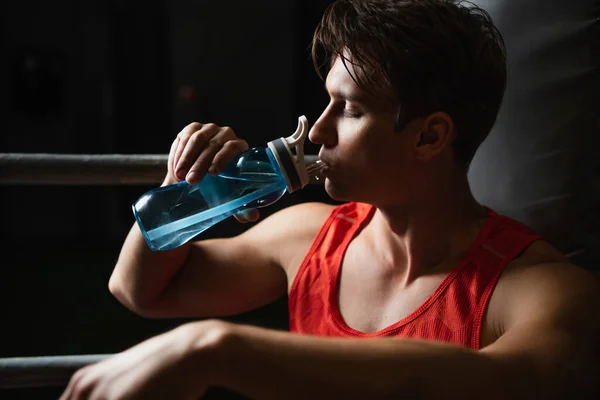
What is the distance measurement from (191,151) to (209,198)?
0.25ft

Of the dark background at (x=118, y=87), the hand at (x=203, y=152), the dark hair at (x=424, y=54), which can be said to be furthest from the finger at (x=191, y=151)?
the dark background at (x=118, y=87)

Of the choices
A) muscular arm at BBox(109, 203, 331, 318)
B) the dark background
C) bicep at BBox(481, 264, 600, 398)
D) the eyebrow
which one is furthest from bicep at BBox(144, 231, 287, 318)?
the dark background

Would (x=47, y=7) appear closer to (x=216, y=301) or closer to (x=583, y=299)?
(x=216, y=301)

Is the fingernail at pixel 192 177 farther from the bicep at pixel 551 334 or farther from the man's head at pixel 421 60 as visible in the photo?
the bicep at pixel 551 334

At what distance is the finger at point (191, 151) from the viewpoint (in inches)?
40.9

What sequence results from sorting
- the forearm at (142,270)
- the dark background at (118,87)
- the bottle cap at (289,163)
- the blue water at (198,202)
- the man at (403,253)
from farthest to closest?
the dark background at (118,87), the forearm at (142,270), the blue water at (198,202), the bottle cap at (289,163), the man at (403,253)

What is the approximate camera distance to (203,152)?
3.42ft

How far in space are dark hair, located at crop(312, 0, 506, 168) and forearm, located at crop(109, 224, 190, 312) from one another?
41cm

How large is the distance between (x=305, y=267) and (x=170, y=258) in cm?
22

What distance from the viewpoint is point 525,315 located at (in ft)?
2.95

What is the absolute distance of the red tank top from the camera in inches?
38.9

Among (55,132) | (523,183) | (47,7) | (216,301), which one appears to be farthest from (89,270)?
(523,183)

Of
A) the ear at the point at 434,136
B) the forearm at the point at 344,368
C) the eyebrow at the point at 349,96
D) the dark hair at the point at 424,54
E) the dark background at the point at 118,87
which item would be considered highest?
the dark hair at the point at 424,54

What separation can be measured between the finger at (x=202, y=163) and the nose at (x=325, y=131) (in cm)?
14
